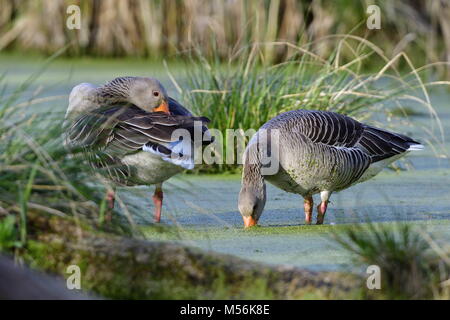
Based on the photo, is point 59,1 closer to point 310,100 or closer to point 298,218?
point 310,100

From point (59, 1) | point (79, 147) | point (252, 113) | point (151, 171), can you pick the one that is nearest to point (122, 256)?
point (79, 147)

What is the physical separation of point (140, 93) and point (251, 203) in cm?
115

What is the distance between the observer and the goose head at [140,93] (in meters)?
5.95

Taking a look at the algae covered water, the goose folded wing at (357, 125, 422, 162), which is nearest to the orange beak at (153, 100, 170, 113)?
the algae covered water

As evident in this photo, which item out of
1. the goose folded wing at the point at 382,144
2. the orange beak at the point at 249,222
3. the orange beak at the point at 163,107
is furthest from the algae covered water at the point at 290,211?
the orange beak at the point at 163,107

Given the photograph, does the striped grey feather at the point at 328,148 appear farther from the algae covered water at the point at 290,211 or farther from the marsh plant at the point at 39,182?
the marsh plant at the point at 39,182

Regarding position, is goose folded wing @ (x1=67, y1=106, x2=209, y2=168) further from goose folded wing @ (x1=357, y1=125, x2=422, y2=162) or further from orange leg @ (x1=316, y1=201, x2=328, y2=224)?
goose folded wing @ (x1=357, y1=125, x2=422, y2=162)

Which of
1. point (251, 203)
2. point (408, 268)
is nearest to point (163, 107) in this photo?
point (251, 203)

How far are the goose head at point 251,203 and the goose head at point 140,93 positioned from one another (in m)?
0.80

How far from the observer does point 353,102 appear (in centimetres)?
753

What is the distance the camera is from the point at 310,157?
223 inches

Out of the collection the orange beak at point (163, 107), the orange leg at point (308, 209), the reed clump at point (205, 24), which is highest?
the reed clump at point (205, 24)

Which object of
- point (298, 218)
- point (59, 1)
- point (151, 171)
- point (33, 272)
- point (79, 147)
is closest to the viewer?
point (33, 272)
